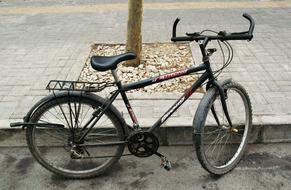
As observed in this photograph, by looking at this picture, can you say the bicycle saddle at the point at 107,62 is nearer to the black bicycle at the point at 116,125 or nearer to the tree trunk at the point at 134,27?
the black bicycle at the point at 116,125

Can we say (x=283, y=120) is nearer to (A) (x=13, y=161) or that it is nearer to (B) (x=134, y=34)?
(B) (x=134, y=34)

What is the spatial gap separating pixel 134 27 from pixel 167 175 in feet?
8.09

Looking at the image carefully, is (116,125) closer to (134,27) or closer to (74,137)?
(74,137)

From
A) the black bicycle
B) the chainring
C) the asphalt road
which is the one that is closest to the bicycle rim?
the black bicycle

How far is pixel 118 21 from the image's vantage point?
7.94 m

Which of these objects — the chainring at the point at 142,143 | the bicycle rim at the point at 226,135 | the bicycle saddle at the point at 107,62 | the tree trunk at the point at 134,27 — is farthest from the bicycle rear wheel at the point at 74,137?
the tree trunk at the point at 134,27

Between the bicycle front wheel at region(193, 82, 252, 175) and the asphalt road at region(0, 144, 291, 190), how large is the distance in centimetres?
14

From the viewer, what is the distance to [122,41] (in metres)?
6.64

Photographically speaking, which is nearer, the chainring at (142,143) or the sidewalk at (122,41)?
the chainring at (142,143)

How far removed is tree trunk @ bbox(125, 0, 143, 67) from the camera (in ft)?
16.8

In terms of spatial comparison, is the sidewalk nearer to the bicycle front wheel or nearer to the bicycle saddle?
the bicycle front wheel

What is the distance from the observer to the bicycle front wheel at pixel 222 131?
3.19 meters

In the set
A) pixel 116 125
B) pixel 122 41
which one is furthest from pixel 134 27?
pixel 116 125

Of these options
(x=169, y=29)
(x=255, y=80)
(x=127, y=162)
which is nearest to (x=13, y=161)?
(x=127, y=162)
